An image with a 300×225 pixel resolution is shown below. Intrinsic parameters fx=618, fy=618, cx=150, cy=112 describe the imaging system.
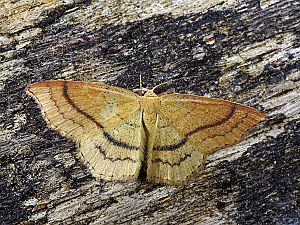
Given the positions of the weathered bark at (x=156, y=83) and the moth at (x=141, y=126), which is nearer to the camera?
the moth at (x=141, y=126)

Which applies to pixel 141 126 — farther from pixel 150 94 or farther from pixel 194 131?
pixel 194 131

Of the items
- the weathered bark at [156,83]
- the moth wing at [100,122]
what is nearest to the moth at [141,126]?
the moth wing at [100,122]

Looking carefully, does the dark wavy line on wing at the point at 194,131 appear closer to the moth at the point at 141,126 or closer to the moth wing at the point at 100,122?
the moth at the point at 141,126

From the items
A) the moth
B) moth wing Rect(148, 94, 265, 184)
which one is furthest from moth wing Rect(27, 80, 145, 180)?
moth wing Rect(148, 94, 265, 184)

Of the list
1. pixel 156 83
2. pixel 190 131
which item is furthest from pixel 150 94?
pixel 190 131

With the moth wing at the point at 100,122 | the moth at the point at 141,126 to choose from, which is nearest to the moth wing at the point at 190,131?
the moth at the point at 141,126

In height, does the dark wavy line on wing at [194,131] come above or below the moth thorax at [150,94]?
below
